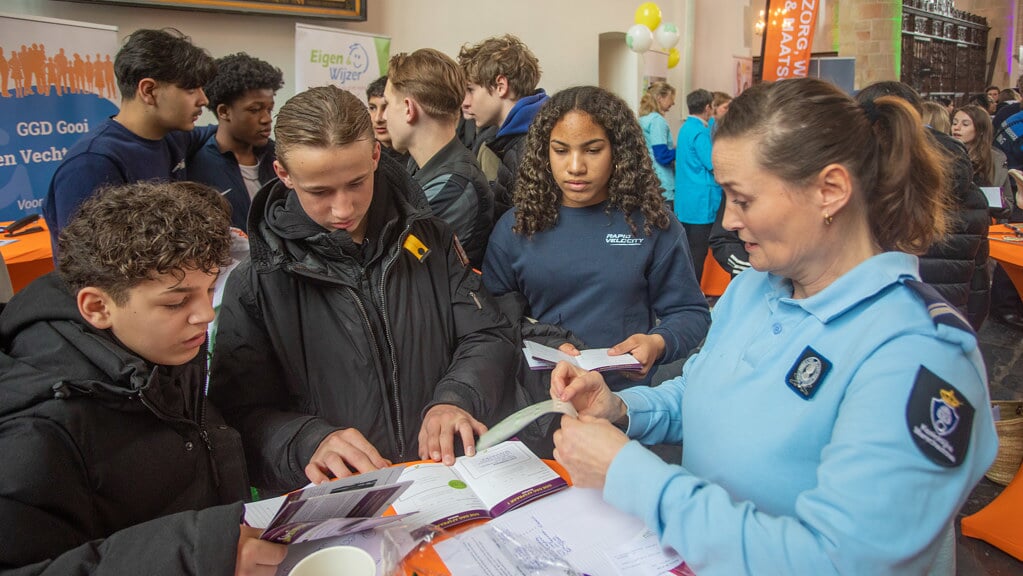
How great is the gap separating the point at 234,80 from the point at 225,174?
518 millimetres

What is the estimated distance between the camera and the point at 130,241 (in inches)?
45.6

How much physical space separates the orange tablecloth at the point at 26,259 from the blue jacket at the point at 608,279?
259 cm

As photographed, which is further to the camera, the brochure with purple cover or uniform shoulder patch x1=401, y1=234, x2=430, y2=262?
uniform shoulder patch x1=401, y1=234, x2=430, y2=262

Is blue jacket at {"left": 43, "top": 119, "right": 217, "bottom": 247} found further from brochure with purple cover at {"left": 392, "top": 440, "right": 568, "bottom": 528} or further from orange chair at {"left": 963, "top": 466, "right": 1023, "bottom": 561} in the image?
orange chair at {"left": 963, "top": 466, "right": 1023, "bottom": 561}

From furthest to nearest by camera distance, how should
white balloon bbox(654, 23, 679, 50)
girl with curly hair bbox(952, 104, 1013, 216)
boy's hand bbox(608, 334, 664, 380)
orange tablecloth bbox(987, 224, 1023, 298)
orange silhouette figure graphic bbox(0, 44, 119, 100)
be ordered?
white balloon bbox(654, 23, 679, 50)
girl with curly hair bbox(952, 104, 1013, 216)
orange silhouette figure graphic bbox(0, 44, 119, 100)
orange tablecloth bbox(987, 224, 1023, 298)
boy's hand bbox(608, 334, 664, 380)

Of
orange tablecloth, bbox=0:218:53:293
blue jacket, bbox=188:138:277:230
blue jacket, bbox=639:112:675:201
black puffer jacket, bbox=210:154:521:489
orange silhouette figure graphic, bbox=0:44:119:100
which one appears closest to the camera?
black puffer jacket, bbox=210:154:521:489

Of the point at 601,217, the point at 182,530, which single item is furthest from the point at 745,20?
the point at 182,530

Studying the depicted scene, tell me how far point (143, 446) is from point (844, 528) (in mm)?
1194

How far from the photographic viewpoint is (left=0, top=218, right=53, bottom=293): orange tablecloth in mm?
3168

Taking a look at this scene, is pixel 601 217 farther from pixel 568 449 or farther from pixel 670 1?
pixel 670 1

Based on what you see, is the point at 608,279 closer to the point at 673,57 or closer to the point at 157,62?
the point at 157,62

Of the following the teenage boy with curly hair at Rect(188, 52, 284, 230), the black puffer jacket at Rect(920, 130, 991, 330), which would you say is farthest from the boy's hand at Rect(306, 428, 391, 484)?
the black puffer jacket at Rect(920, 130, 991, 330)

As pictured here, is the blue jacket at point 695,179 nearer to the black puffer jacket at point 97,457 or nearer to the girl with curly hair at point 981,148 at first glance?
the girl with curly hair at point 981,148

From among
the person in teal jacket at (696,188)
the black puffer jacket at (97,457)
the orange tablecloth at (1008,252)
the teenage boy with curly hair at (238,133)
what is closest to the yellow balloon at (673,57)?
the person in teal jacket at (696,188)
